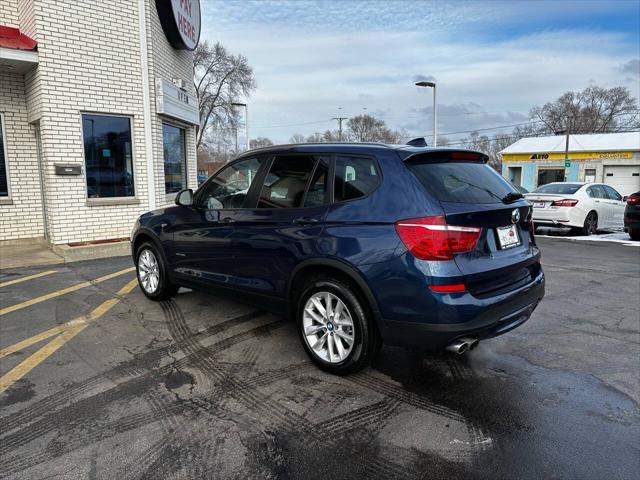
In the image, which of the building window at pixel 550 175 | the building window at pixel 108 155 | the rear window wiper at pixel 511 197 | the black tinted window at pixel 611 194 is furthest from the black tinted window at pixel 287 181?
the building window at pixel 550 175

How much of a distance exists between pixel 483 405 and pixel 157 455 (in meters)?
2.13

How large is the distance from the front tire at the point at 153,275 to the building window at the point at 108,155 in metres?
4.02

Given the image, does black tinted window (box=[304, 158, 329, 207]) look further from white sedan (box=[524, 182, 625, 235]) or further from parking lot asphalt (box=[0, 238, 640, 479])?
white sedan (box=[524, 182, 625, 235])

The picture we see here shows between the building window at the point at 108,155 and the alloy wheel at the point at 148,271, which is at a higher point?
the building window at the point at 108,155

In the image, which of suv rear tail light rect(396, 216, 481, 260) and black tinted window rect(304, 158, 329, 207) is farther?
black tinted window rect(304, 158, 329, 207)

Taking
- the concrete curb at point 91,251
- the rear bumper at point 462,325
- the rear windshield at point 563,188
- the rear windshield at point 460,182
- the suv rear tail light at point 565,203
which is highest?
the rear windshield at point 460,182

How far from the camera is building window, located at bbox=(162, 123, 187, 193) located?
1066cm

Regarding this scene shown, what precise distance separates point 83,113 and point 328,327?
7.39m

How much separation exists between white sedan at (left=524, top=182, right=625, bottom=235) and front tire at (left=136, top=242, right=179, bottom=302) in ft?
32.3

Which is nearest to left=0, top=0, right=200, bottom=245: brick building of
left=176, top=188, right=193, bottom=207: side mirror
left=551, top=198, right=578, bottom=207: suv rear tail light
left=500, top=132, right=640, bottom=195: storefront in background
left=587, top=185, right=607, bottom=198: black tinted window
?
left=176, top=188, right=193, bottom=207: side mirror

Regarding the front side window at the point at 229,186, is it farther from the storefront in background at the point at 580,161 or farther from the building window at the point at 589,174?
the building window at the point at 589,174

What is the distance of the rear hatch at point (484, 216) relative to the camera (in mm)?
3172

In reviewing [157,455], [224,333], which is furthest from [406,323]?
[224,333]

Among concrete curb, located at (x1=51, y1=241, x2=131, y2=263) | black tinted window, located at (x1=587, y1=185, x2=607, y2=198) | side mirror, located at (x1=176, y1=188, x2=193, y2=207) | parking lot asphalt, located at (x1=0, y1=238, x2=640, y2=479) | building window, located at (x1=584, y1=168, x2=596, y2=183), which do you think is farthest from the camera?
building window, located at (x1=584, y1=168, x2=596, y2=183)
